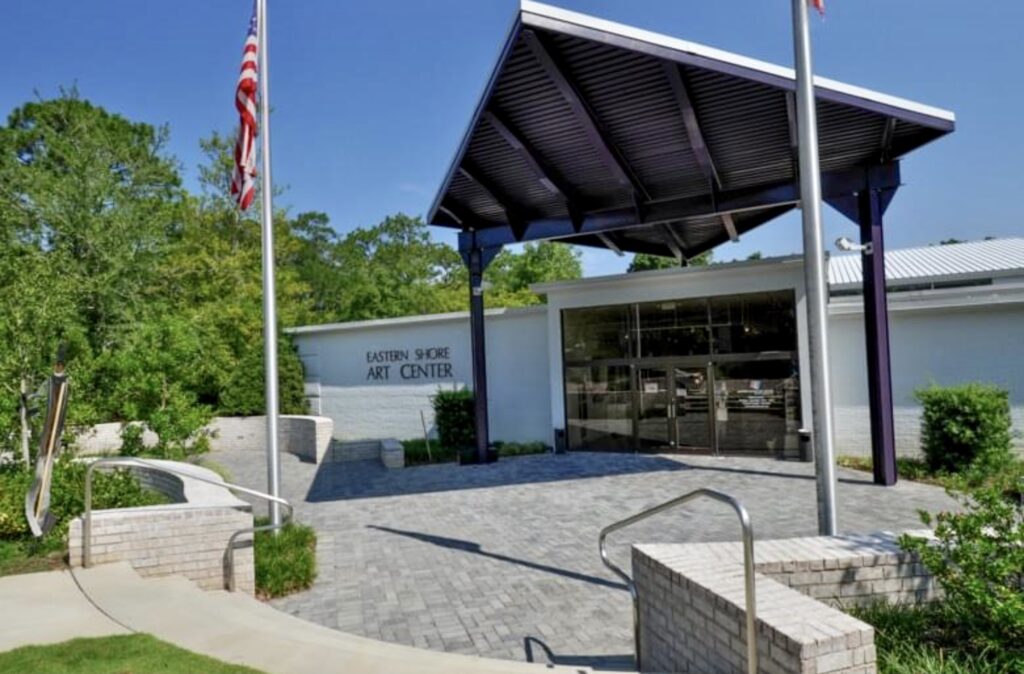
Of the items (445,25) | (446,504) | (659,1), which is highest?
(445,25)

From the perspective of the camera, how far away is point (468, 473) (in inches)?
537

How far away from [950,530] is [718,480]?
312 inches

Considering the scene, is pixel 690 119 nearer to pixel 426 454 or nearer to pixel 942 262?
pixel 426 454

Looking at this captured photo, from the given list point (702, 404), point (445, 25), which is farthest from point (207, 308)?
point (702, 404)

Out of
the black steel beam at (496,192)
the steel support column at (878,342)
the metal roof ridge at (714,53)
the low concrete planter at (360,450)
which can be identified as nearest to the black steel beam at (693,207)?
the black steel beam at (496,192)

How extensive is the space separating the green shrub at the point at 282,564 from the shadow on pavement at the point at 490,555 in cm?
148

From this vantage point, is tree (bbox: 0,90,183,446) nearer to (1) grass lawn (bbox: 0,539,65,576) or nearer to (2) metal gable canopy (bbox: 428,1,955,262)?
(1) grass lawn (bbox: 0,539,65,576)

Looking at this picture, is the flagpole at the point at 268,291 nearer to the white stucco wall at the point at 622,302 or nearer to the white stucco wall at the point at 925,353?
the white stucco wall at the point at 622,302

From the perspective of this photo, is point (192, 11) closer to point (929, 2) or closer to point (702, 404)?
point (929, 2)

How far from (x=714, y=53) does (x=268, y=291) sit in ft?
21.6

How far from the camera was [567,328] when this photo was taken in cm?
1645

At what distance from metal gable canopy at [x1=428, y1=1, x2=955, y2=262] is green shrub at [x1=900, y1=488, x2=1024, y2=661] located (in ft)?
20.5

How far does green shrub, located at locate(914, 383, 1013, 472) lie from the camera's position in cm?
1082

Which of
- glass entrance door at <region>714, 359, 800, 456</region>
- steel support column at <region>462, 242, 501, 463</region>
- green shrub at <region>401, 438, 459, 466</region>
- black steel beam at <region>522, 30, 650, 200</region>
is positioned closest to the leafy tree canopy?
green shrub at <region>401, 438, 459, 466</region>
